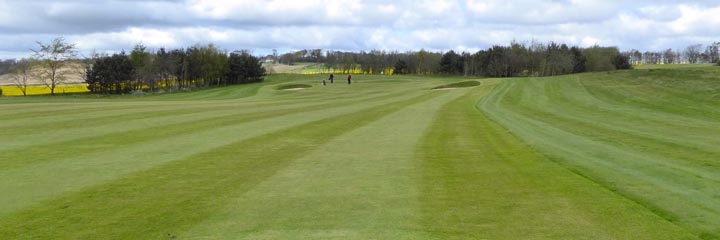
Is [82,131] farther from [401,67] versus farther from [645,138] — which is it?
[401,67]

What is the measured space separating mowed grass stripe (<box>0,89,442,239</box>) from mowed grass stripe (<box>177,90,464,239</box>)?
1.29 feet

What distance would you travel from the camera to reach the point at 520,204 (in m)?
8.12

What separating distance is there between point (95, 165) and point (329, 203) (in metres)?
5.95

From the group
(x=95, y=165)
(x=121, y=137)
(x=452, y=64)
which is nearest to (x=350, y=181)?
(x=95, y=165)

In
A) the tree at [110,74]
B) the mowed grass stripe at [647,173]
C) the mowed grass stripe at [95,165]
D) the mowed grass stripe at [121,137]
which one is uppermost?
the tree at [110,74]

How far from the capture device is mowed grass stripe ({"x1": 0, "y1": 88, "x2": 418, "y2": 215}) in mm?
8695

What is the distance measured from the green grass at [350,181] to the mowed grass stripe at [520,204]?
3 centimetres

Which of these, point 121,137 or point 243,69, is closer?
point 121,137

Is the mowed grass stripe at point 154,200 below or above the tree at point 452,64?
below

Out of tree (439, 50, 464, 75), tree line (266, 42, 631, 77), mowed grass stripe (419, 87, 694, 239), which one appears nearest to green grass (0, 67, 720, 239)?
Result: mowed grass stripe (419, 87, 694, 239)

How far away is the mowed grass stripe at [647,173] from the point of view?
7.66 meters

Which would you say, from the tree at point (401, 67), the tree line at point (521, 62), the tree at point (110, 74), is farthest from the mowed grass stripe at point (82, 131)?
the tree at point (401, 67)

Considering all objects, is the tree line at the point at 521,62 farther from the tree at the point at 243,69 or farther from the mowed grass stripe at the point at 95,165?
the mowed grass stripe at the point at 95,165

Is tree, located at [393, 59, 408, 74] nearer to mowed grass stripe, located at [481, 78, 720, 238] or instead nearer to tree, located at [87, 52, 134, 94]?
tree, located at [87, 52, 134, 94]
